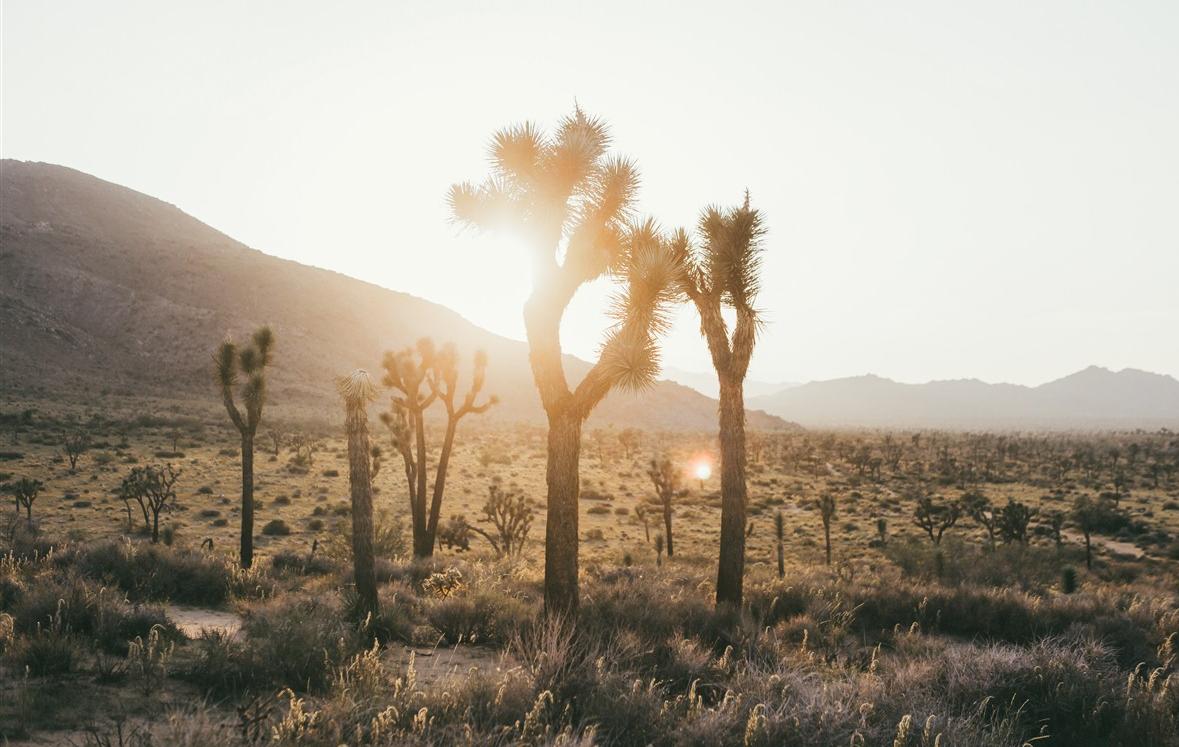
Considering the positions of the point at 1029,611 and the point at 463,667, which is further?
the point at 1029,611

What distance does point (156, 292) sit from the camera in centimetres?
9075

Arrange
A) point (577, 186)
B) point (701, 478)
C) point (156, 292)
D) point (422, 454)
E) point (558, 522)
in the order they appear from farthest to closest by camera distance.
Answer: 1. point (156, 292)
2. point (701, 478)
3. point (422, 454)
4. point (577, 186)
5. point (558, 522)

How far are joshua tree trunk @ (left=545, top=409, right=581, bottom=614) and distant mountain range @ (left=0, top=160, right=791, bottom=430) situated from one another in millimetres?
57325

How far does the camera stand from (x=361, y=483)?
36.1 ft

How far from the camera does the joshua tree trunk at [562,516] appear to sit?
Answer: 401 inches

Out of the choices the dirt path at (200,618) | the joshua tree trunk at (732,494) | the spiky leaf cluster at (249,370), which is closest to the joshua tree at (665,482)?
the joshua tree trunk at (732,494)

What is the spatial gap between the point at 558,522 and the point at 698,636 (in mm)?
2775

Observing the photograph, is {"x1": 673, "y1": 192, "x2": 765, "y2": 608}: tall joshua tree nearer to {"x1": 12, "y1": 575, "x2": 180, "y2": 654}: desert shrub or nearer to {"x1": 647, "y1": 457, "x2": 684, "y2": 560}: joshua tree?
{"x1": 12, "y1": 575, "x2": 180, "y2": 654}: desert shrub

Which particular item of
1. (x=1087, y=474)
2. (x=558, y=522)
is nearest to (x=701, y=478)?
(x=1087, y=474)

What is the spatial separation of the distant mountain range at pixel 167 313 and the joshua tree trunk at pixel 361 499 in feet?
189

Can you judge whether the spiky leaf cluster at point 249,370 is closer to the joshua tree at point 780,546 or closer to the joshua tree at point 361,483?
the joshua tree at point 361,483

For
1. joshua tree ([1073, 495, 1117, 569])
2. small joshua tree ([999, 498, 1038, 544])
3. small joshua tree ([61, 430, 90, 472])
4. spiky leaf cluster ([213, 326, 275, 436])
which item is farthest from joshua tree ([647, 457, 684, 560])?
small joshua tree ([61, 430, 90, 472])

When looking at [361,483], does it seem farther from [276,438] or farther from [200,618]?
[276,438]

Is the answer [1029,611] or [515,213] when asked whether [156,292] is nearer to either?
Answer: [515,213]
